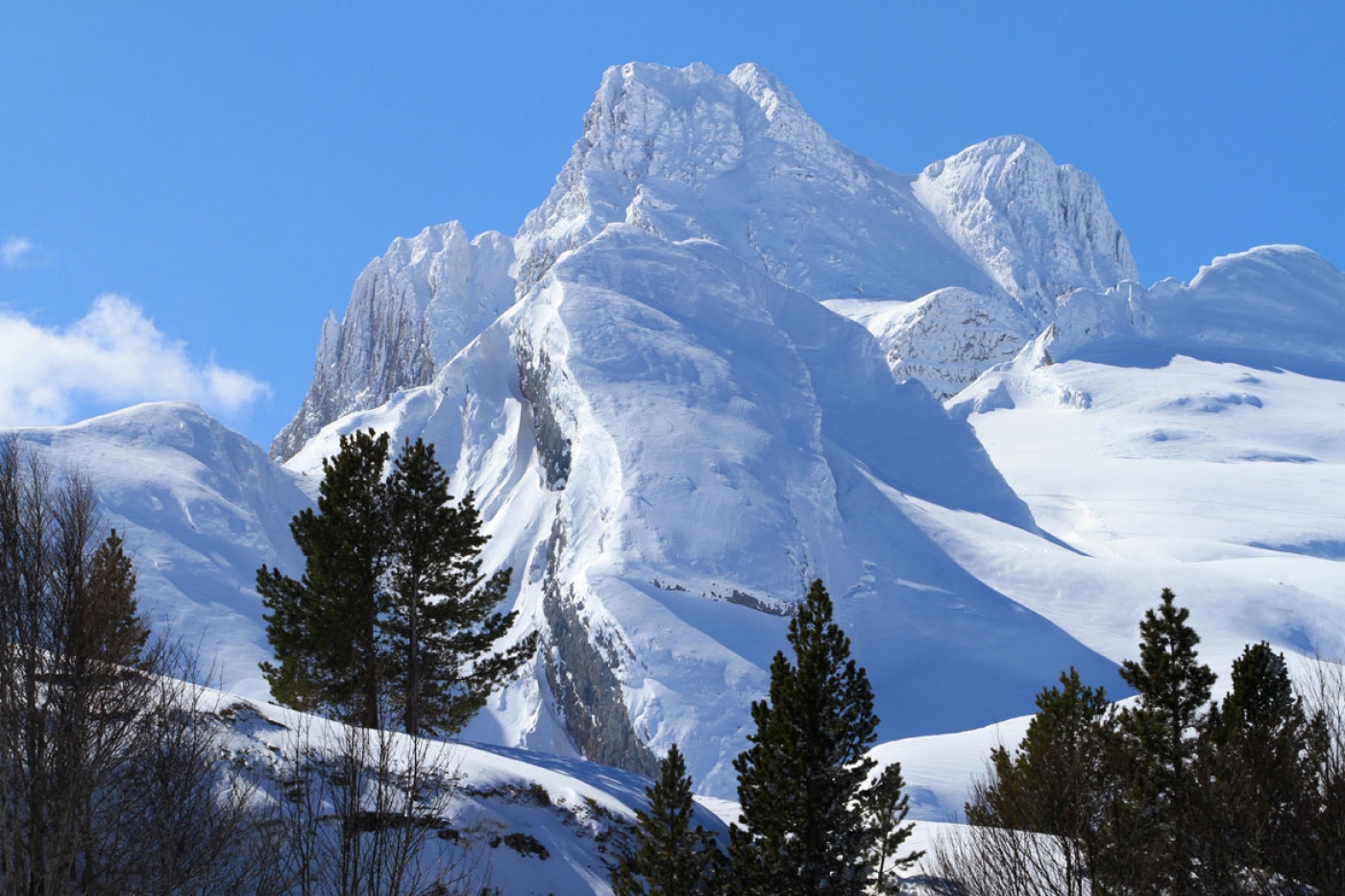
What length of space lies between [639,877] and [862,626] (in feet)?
154

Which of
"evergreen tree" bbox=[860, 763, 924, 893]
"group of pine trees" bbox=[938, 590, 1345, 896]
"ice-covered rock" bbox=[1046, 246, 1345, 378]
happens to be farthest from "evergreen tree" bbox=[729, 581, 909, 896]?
"ice-covered rock" bbox=[1046, 246, 1345, 378]

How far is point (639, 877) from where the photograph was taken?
821 inches

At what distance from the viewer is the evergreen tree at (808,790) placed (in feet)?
58.2

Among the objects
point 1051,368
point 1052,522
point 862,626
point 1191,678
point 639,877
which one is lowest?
point 639,877

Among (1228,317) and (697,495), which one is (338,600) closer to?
(697,495)

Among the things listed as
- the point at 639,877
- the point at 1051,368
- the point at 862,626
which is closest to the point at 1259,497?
the point at 1051,368

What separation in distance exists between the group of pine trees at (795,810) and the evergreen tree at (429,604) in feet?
32.6

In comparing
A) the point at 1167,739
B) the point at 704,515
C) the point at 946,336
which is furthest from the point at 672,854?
the point at 946,336

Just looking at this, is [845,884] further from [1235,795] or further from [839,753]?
[1235,795]

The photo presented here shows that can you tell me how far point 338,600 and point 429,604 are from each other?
88.8 inches

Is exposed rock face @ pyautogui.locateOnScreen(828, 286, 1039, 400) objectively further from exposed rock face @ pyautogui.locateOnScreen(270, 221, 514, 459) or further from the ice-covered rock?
exposed rock face @ pyautogui.locateOnScreen(270, 221, 514, 459)

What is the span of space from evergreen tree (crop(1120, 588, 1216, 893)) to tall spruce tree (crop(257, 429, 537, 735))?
14811 millimetres

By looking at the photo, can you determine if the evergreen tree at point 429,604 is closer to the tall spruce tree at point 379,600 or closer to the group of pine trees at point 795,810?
the tall spruce tree at point 379,600

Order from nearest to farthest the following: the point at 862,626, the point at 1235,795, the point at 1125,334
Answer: the point at 1235,795
the point at 862,626
the point at 1125,334
